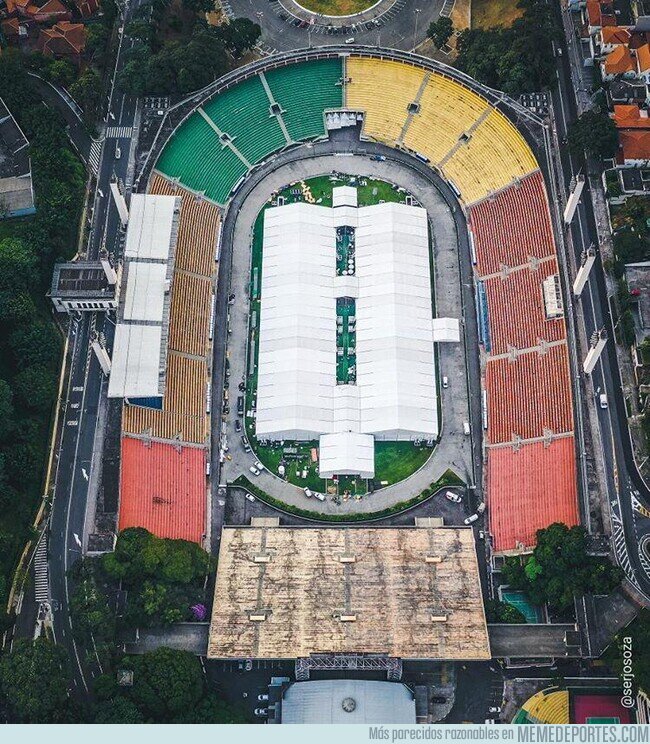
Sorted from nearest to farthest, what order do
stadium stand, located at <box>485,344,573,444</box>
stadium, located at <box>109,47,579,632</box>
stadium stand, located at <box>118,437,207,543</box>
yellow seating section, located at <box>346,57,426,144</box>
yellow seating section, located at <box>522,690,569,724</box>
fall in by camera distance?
1. yellow seating section, located at <box>522,690,569,724</box>
2. stadium stand, located at <box>118,437,207,543</box>
3. stadium stand, located at <box>485,344,573,444</box>
4. stadium, located at <box>109,47,579,632</box>
5. yellow seating section, located at <box>346,57,426,144</box>

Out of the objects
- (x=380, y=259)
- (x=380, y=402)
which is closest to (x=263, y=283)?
(x=380, y=259)

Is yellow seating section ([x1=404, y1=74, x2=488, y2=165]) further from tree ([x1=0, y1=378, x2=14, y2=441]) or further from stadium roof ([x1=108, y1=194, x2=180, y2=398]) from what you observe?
tree ([x1=0, y1=378, x2=14, y2=441])

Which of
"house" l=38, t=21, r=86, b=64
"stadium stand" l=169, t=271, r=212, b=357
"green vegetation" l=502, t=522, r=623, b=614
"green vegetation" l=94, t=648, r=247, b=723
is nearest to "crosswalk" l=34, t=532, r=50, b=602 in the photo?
"green vegetation" l=94, t=648, r=247, b=723

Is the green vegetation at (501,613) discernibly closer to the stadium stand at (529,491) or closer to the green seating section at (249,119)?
the stadium stand at (529,491)

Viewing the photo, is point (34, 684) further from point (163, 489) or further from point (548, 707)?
point (548, 707)

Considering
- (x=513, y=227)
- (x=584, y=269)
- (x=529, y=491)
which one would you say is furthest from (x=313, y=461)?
(x=513, y=227)
